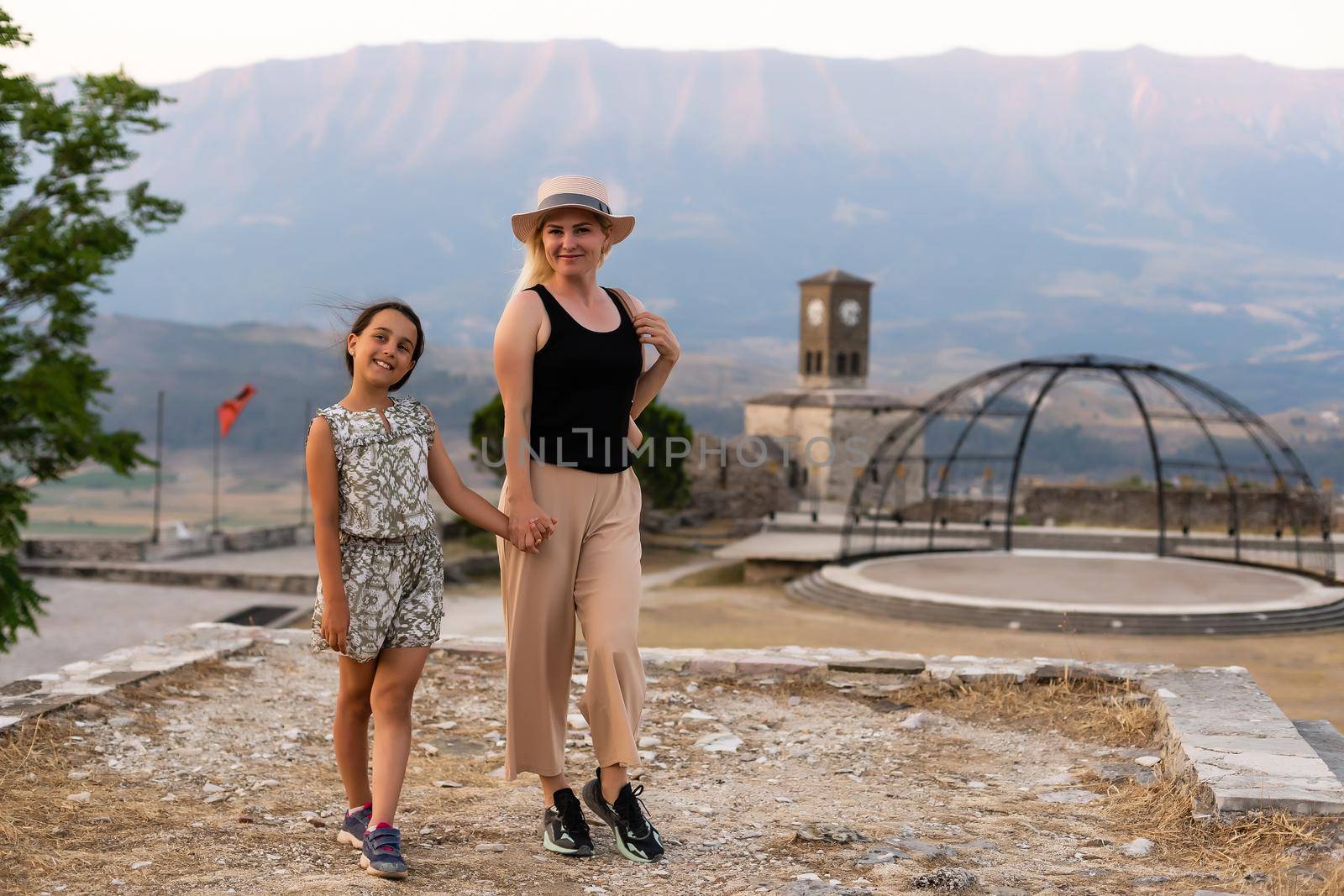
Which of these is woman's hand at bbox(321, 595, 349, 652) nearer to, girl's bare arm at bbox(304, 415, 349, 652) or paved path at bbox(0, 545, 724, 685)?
girl's bare arm at bbox(304, 415, 349, 652)

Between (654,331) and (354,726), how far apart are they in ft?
4.52

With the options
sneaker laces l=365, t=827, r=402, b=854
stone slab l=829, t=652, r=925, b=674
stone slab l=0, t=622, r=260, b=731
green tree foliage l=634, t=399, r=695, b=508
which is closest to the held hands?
sneaker laces l=365, t=827, r=402, b=854

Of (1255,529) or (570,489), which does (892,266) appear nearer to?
(1255,529)

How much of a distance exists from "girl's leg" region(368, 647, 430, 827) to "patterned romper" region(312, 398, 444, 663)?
47 mm

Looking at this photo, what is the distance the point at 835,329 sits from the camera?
48.1m

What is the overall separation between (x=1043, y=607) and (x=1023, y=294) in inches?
5552

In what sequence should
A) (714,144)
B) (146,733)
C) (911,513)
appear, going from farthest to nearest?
(714,144)
(911,513)
(146,733)

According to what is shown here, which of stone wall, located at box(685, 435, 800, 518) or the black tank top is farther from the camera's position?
stone wall, located at box(685, 435, 800, 518)

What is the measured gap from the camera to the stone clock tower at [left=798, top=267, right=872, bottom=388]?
48062 mm

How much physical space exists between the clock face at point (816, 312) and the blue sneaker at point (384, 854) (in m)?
45.7

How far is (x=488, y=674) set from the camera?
5.91 meters

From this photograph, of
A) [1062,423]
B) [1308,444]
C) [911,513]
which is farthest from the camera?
[1062,423]

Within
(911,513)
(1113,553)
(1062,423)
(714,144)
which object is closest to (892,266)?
(714,144)

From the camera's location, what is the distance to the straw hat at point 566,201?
341 centimetres
